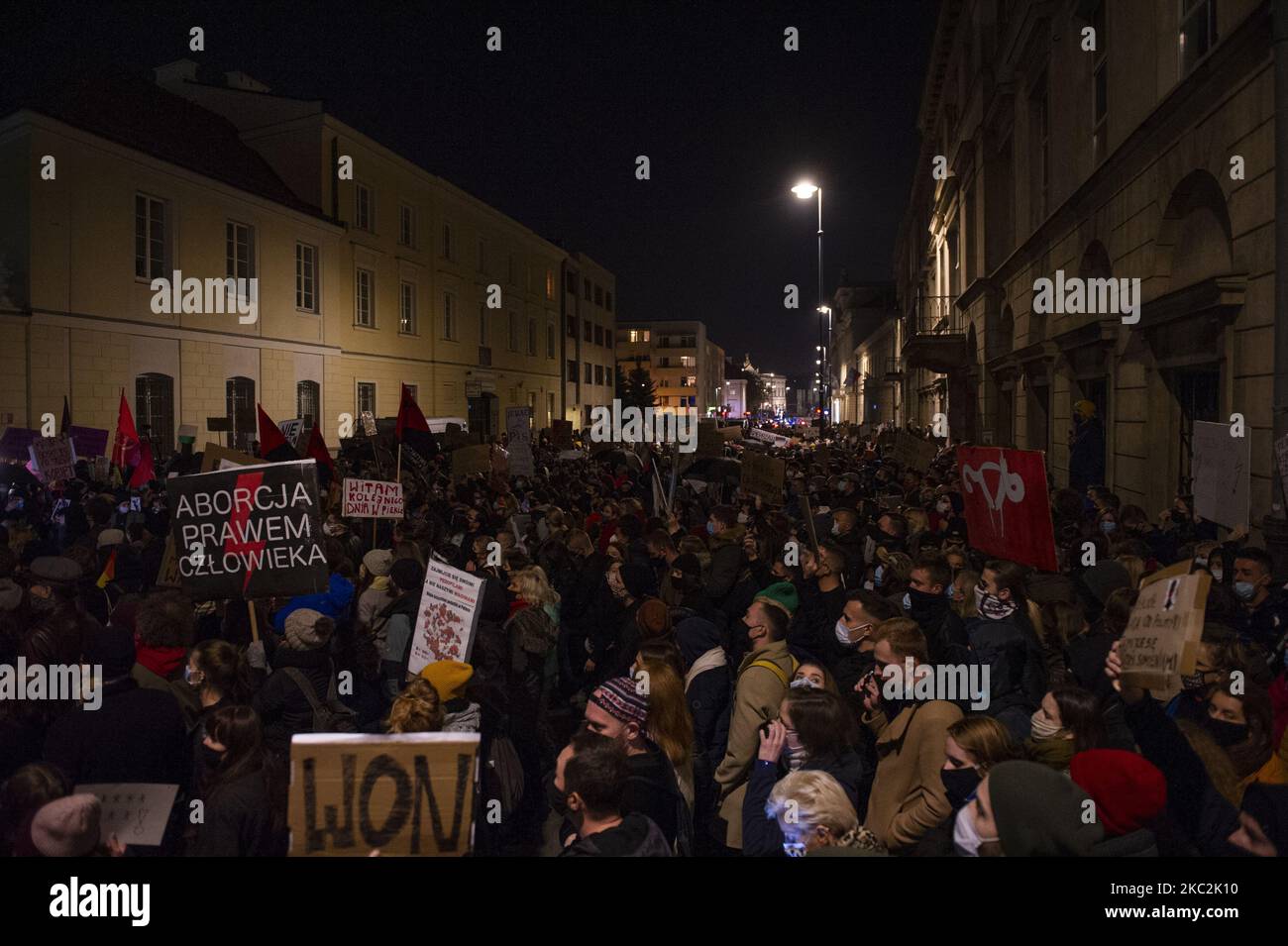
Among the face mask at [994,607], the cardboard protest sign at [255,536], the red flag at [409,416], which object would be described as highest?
the red flag at [409,416]

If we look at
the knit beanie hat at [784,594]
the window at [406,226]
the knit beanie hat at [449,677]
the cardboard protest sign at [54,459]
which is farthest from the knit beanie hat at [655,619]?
the window at [406,226]

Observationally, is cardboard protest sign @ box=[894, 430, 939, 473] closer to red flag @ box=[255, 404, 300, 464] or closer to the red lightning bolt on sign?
red flag @ box=[255, 404, 300, 464]

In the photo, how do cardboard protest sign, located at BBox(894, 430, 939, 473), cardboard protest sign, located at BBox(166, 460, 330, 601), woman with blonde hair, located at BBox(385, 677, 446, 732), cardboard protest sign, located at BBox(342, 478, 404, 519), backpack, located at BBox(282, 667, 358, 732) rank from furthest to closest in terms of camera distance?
cardboard protest sign, located at BBox(894, 430, 939, 473), cardboard protest sign, located at BBox(342, 478, 404, 519), cardboard protest sign, located at BBox(166, 460, 330, 601), backpack, located at BBox(282, 667, 358, 732), woman with blonde hair, located at BBox(385, 677, 446, 732)

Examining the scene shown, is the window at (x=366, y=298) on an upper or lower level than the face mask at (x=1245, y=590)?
upper

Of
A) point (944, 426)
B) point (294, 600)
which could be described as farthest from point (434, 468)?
point (944, 426)

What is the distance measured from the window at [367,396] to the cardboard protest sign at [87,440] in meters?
18.7

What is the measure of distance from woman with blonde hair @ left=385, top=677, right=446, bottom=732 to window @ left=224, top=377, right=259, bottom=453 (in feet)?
69.0

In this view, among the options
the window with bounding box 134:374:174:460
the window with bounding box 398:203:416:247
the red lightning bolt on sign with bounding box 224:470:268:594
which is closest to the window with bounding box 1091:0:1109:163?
the red lightning bolt on sign with bounding box 224:470:268:594

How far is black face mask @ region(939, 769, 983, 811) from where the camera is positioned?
3.50m

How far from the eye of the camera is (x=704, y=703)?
5.04 meters

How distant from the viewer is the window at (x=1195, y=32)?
9.95 metres

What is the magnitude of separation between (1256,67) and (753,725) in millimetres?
8139

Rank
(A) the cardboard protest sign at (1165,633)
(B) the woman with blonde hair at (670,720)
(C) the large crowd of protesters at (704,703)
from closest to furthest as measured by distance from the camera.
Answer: (C) the large crowd of protesters at (704,703) < (A) the cardboard protest sign at (1165,633) < (B) the woman with blonde hair at (670,720)

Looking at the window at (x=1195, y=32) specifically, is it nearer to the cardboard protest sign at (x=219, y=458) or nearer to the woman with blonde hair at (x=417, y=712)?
the woman with blonde hair at (x=417, y=712)
